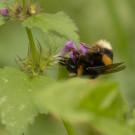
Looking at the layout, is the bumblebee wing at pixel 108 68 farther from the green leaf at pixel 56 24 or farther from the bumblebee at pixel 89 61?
the green leaf at pixel 56 24

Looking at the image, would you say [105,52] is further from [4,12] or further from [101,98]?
[101,98]

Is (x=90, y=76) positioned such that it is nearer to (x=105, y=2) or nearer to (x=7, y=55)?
(x=7, y=55)

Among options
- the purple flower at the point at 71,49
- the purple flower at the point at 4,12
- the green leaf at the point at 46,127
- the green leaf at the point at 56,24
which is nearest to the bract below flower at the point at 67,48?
the purple flower at the point at 71,49

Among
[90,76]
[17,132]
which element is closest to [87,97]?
[17,132]

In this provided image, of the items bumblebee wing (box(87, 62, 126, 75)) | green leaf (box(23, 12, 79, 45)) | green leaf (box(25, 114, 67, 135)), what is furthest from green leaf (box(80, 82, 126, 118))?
green leaf (box(25, 114, 67, 135))

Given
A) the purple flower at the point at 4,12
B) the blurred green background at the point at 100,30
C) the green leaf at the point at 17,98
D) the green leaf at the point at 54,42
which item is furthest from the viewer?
the blurred green background at the point at 100,30

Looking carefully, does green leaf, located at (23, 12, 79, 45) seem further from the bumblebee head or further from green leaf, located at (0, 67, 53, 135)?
the bumblebee head

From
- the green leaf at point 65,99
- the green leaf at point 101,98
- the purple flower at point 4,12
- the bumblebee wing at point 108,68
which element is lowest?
the bumblebee wing at point 108,68
